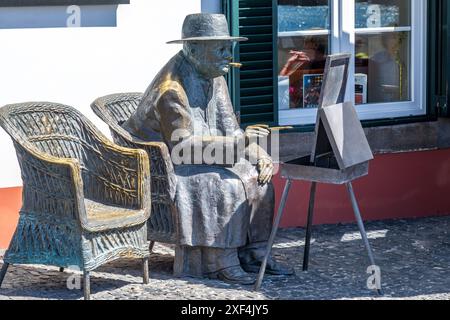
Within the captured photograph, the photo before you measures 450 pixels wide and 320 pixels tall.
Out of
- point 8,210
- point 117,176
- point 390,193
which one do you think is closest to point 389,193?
point 390,193

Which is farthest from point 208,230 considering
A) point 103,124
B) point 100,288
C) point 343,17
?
point 343,17

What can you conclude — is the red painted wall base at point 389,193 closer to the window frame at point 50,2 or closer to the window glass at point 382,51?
the window glass at point 382,51

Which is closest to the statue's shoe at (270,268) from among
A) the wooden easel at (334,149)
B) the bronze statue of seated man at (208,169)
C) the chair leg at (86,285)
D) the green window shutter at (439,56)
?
the bronze statue of seated man at (208,169)

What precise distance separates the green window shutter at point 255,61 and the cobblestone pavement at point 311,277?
37.5 inches

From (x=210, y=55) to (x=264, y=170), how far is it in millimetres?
783

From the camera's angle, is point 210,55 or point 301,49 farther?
point 301,49

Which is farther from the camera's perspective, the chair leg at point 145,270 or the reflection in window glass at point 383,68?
the reflection in window glass at point 383,68

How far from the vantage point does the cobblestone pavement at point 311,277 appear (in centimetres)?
707

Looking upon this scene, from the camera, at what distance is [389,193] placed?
367 inches

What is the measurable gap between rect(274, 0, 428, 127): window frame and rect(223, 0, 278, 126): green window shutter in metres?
0.25

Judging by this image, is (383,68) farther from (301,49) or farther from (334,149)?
(334,149)

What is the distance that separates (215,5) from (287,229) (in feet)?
5.78

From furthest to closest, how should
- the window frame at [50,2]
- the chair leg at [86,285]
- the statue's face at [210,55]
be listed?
1. the window frame at [50,2]
2. the statue's face at [210,55]
3. the chair leg at [86,285]

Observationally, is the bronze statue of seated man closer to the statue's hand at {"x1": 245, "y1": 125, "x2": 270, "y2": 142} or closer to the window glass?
the statue's hand at {"x1": 245, "y1": 125, "x2": 270, "y2": 142}
